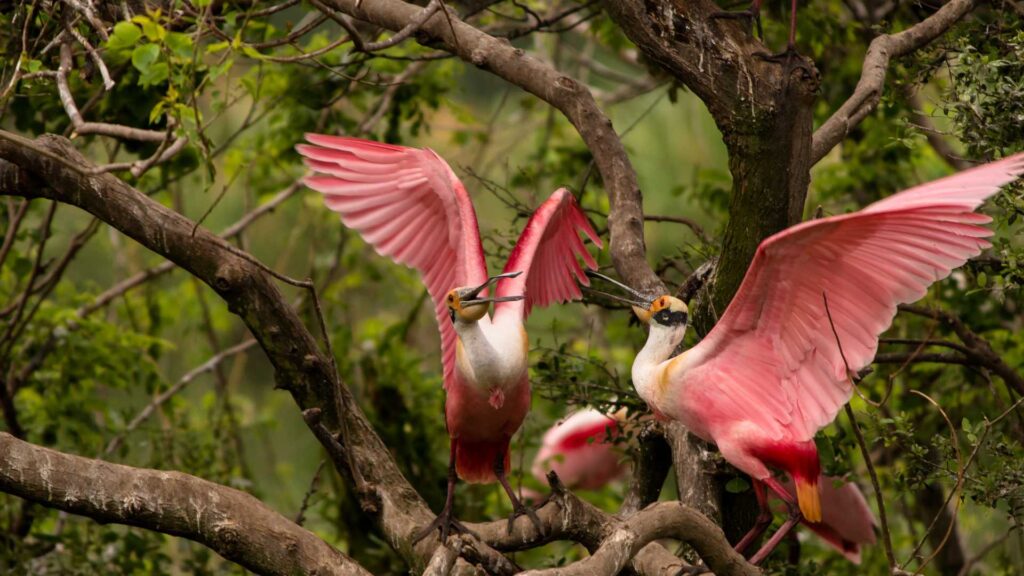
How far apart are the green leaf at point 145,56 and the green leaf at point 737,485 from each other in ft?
7.57

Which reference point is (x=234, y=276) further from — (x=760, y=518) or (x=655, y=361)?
(x=760, y=518)

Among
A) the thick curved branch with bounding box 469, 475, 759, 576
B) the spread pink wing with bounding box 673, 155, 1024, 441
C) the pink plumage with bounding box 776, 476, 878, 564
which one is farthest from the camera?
the pink plumage with bounding box 776, 476, 878, 564

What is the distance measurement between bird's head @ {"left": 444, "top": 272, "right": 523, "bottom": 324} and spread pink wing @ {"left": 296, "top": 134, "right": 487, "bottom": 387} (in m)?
0.28

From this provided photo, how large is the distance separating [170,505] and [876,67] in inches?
108

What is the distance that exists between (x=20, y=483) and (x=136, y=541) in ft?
7.31

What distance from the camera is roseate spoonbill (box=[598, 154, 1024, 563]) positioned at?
13.1 feet

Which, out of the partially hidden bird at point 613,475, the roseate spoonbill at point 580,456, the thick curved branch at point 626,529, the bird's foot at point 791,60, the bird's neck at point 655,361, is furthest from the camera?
the roseate spoonbill at point 580,456

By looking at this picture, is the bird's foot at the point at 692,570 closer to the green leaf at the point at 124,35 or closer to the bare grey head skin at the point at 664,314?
the bare grey head skin at the point at 664,314

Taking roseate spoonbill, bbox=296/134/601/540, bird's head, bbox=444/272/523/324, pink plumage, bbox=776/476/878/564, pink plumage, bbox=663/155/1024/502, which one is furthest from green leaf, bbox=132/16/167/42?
pink plumage, bbox=776/476/878/564

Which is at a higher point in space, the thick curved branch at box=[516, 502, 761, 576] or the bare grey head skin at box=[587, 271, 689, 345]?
the bare grey head skin at box=[587, 271, 689, 345]

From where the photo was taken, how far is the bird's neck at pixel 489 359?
4496mm

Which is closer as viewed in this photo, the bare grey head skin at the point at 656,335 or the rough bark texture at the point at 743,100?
the rough bark texture at the point at 743,100

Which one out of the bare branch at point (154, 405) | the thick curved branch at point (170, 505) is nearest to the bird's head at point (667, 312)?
the thick curved branch at point (170, 505)

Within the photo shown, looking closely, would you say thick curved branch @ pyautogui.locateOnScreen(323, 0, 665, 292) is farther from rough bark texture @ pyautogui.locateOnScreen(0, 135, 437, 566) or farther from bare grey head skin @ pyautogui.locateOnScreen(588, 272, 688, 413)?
rough bark texture @ pyautogui.locateOnScreen(0, 135, 437, 566)
